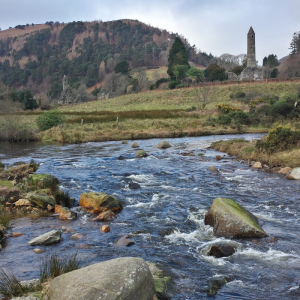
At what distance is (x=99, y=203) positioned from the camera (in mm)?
9727

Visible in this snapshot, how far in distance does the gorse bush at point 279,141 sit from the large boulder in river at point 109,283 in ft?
46.4

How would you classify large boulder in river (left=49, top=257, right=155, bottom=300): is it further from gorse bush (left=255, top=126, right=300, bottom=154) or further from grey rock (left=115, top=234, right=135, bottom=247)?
gorse bush (left=255, top=126, right=300, bottom=154)

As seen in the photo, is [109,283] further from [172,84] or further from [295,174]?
[172,84]

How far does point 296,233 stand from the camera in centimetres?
770

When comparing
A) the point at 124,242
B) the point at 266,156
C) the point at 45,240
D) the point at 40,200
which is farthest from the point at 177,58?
the point at 45,240

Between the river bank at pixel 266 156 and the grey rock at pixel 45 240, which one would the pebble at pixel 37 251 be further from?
the river bank at pixel 266 156

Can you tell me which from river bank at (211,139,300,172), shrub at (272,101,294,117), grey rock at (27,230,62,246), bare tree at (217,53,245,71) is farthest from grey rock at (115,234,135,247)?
bare tree at (217,53,245,71)

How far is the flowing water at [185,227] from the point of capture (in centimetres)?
578

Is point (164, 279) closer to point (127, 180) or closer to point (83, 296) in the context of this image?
point (83, 296)

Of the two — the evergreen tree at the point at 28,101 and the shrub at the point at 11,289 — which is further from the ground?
the evergreen tree at the point at 28,101

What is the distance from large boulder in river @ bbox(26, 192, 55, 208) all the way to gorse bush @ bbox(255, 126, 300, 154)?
1182 cm

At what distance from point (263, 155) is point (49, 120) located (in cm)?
2438

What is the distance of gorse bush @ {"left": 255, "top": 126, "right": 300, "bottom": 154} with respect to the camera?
16906mm

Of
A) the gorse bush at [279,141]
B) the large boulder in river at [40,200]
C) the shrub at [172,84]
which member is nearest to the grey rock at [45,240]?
the large boulder in river at [40,200]
